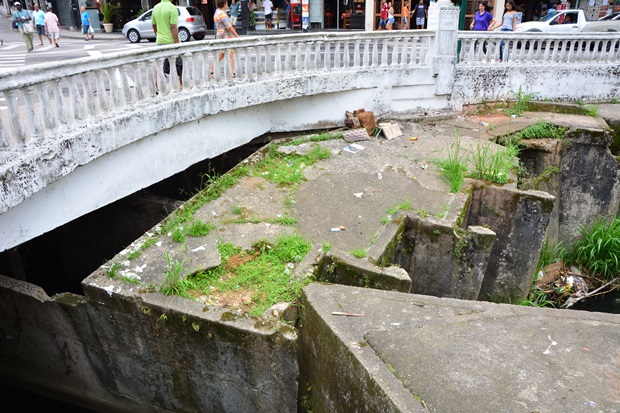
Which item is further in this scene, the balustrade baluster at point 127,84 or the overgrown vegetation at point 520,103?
the overgrown vegetation at point 520,103

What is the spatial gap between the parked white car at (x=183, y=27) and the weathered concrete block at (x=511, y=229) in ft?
47.7

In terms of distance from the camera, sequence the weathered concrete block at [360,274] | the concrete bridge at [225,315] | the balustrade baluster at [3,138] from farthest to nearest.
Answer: the weathered concrete block at [360,274]
the balustrade baluster at [3,138]
the concrete bridge at [225,315]

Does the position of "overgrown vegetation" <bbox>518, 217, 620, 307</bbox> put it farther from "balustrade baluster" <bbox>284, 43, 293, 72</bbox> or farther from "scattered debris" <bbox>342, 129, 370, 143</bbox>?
"balustrade baluster" <bbox>284, 43, 293, 72</bbox>

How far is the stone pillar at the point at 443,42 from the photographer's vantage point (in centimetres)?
920

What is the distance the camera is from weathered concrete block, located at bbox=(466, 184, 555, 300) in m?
7.03

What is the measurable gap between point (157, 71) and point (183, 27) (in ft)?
42.4

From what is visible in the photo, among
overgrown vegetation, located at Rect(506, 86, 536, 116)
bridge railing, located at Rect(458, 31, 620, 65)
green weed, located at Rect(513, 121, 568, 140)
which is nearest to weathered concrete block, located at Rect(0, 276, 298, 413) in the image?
green weed, located at Rect(513, 121, 568, 140)

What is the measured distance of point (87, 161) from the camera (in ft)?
18.8

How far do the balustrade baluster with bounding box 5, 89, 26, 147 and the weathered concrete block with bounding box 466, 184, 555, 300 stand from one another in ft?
18.2

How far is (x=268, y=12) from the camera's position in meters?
21.9

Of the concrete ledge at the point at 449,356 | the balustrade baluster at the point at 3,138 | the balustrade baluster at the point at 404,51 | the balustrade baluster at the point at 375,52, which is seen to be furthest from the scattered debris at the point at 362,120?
the balustrade baluster at the point at 3,138

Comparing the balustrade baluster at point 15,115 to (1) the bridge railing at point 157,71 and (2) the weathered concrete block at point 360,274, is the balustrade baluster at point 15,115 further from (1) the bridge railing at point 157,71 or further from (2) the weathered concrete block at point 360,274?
(2) the weathered concrete block at point 360,274

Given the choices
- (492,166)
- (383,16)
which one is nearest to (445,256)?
(492,166)

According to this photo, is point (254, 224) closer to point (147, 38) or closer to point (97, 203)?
point (97, 203)
